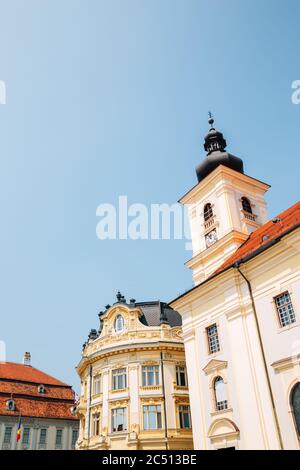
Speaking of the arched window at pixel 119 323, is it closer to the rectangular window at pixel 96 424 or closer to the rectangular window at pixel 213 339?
the rectangular window at pixel 96 424

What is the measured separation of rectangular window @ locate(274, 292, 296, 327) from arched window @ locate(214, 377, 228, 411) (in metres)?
5.37

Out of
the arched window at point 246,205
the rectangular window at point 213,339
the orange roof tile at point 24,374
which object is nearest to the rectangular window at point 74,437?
the orange roof tile at point 24,374

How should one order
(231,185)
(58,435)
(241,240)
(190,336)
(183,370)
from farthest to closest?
(58,435)
(183,370)
(231,185)
(241,240)
(190,336)

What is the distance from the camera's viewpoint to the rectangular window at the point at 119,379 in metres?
37.3

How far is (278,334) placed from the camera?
2056cm

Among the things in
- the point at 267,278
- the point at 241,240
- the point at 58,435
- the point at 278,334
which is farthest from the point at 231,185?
the point at 58,435

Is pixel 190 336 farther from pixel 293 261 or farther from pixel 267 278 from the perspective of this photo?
pixel 293 261

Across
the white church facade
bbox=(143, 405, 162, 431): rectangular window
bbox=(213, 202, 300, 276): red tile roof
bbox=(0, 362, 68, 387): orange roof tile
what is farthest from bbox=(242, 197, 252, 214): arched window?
bbox=(0, 362, 68, 387): orange roof tile

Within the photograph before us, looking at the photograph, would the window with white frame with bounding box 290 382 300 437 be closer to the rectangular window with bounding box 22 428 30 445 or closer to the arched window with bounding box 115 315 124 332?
the arched window with bounding box 115 315 124 332

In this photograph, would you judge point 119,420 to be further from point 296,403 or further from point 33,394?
point 296,403

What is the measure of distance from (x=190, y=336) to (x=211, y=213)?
36.5ft

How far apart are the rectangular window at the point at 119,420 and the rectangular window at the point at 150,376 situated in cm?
302

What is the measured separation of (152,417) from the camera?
3525 cm
